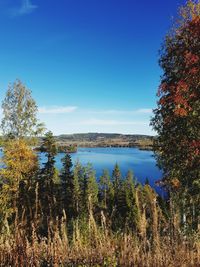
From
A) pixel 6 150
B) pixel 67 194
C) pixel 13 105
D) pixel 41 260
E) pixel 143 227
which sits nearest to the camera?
pixel 143 227

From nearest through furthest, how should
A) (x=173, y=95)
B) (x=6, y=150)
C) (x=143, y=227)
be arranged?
(x=143, y=227)
(x=173, y=95)
(x=6, y=150)

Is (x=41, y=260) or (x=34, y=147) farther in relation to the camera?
(x=34, y=147)

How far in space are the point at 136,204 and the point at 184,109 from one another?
6.56 metres

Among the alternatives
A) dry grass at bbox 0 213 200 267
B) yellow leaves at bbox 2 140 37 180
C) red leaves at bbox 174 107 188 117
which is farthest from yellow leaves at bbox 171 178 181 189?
yellow leaves at bbox 2 140 37 180

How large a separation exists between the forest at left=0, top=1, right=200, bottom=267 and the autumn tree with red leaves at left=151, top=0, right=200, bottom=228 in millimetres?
32

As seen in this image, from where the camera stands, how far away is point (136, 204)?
4.07 metres

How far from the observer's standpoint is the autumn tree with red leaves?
390 inches

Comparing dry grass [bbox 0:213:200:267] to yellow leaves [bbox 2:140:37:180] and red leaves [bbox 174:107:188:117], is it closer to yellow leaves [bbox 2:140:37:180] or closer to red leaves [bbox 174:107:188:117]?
red leaves [bbox 174:107:188:117]

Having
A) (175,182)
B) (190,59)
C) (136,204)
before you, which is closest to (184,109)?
(190,59)

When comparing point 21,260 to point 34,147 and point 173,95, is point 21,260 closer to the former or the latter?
point 173,95

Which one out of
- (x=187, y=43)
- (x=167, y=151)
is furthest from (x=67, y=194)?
(x=187, y=43)

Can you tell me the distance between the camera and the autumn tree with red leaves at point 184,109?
9.91 m

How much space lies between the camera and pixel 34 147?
22.1 m

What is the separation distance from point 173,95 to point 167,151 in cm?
263
